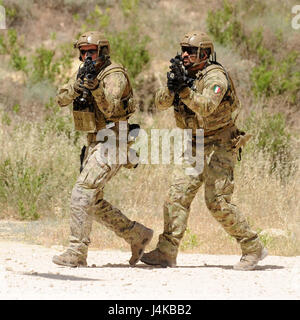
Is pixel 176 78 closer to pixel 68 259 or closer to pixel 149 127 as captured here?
pixel 68 259

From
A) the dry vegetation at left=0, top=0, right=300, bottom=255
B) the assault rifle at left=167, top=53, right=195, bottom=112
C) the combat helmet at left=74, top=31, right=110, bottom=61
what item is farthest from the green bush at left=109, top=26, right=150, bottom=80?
the assault rifle at left=167, top=53, right=195, bottom=112

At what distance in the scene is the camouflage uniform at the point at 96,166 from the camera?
697 cm

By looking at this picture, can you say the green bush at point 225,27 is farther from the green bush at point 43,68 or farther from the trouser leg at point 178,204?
the trouser leg at point 178,204

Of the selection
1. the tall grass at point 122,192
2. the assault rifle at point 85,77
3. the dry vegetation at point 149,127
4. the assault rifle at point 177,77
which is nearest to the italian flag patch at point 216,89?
the assault rifle at point 177,77

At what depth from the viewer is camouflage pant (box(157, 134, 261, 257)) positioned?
7.13m

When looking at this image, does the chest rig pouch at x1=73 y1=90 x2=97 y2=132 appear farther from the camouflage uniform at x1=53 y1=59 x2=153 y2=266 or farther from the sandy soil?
the sandy soil

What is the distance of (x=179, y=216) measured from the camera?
718 cm

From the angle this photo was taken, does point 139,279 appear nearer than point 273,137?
Yes

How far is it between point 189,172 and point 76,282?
1513 millimetres

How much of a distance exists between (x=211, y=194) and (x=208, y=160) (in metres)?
0.31

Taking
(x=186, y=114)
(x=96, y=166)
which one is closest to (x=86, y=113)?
(x=96, y=166)

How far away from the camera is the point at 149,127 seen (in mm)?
12062

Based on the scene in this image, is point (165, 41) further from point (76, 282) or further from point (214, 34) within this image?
point (76, 282)

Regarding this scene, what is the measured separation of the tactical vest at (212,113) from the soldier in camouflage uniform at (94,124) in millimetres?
483
